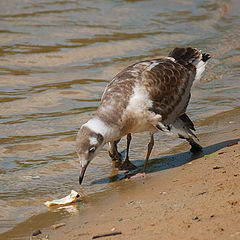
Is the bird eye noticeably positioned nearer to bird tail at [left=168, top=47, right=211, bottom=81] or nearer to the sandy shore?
the sandy shore

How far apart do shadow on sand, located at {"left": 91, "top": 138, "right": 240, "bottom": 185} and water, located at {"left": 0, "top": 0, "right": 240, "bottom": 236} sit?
9 centimetres

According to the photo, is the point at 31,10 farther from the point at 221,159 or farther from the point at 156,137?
the point at 221,159

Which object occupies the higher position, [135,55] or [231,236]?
[231,236]

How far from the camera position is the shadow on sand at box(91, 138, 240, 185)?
7375 millimetres

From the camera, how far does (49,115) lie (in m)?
9.77

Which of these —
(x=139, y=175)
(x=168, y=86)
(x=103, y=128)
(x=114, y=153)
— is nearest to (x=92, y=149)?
(x=103, y=128)

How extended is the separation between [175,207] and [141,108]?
7.35 ft

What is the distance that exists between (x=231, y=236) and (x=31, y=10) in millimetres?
13563

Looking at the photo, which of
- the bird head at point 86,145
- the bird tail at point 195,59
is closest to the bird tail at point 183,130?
the bird tail at point 195,59

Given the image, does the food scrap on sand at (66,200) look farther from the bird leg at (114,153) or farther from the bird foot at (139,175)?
the bird leg at (114,153)

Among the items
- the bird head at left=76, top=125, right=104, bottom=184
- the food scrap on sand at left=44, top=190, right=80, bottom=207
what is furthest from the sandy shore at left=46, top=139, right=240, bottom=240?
the bird head at left=76, top=125, right=104, bottom=184

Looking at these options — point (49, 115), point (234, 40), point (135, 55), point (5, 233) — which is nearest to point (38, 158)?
point (49, 115)

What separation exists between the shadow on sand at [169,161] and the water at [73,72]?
9 cm

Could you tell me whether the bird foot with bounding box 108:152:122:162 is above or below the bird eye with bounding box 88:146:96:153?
below
